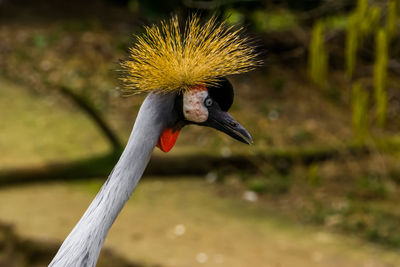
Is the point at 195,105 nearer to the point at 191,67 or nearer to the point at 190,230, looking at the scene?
the point at 191,67

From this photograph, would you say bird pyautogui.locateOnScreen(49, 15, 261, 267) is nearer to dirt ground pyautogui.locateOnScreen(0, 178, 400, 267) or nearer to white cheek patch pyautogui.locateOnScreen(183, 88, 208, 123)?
white cheek patch pyautogui.locateOnScreen(183, 88, 208, 123)

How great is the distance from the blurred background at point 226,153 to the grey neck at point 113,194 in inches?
16.7

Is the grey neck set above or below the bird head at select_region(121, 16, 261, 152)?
below

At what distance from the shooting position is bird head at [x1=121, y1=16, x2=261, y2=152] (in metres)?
1.82

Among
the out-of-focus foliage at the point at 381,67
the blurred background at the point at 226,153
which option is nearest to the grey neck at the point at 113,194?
the blurred background at the point at 226,153

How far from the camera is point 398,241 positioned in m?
3.97

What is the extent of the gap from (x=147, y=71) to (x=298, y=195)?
10.2 feet

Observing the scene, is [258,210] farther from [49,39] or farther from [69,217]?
[49,39]

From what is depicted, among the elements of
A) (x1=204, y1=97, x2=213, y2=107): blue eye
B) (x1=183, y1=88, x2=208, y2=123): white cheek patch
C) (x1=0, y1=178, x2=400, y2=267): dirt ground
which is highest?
(x1=0, y1=178, x2=400, y2=267): dirt ground

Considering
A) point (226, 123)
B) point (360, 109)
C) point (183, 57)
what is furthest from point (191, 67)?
point (360, 109)

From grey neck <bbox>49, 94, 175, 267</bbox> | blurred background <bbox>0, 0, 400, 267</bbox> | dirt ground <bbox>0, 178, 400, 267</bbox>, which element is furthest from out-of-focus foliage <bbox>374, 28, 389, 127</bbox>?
grey neck <bbox>49, 94, 175, 267</bbox>

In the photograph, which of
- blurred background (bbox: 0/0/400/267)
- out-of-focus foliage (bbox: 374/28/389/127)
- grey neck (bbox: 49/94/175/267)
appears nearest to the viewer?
grey neck (bbox: 49/94/175/267)

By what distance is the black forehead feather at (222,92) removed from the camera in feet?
6.13

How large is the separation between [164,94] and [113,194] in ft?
1.00
